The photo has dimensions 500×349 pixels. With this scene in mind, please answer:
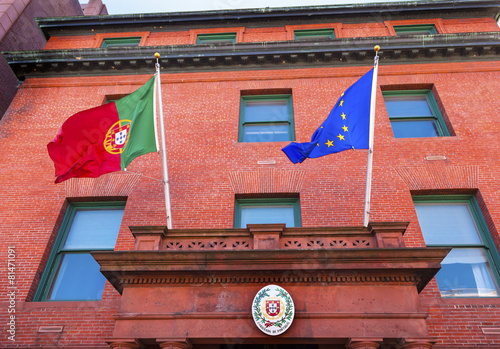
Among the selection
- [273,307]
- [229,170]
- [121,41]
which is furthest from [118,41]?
[273,307]

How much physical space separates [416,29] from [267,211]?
10.5m

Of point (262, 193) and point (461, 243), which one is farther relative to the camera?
point (262, 193)

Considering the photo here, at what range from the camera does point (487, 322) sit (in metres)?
8.36

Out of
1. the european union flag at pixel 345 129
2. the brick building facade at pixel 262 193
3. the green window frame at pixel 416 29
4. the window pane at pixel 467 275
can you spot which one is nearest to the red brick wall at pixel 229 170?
the brick building facade at pixel 262 193

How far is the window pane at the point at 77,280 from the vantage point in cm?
975

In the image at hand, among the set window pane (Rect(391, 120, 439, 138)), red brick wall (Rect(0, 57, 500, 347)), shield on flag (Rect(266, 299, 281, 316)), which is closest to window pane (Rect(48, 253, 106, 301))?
red brick wall (Rect(0, 57, 500, 347))

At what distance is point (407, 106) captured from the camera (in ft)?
43.5

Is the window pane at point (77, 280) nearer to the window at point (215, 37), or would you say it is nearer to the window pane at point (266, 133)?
the window pane at point (266, 133)

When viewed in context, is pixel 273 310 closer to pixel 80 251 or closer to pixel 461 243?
pixel 461 243

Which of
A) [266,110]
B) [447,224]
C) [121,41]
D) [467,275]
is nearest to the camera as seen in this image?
[467,275]

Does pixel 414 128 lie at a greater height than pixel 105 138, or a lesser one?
greater

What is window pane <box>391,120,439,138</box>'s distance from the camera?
40.7ft

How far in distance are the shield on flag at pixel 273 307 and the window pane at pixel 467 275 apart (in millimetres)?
4565

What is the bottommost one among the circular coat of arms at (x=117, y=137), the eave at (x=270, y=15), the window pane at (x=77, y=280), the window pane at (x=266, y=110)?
the window pane at (x=77, y=280)
